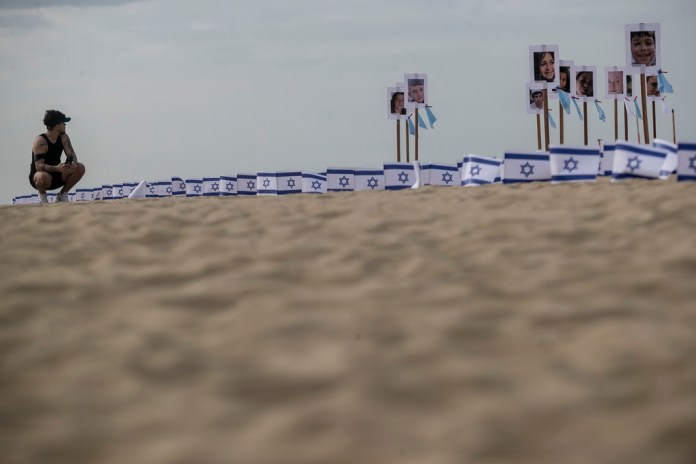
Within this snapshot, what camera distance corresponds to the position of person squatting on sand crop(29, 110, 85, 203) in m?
14.2

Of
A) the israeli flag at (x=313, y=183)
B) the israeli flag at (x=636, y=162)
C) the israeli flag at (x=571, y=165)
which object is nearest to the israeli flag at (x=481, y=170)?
the israeli flag at (x=571, y=165)

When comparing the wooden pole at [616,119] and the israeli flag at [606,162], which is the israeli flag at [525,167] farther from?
the wooden pole at [616,119]

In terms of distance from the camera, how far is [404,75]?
87.9ft

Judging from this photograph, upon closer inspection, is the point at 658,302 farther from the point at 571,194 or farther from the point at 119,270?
the point at 571,194

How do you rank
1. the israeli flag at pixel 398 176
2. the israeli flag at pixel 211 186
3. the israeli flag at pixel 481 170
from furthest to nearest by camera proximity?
the israeli flag at pixel 211 186
the israeli flag at pixel 398 176
the israeli flag at pixel 481 170

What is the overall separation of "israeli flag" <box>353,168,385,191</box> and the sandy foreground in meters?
11.1

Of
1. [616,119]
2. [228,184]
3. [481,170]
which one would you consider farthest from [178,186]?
[481,170]

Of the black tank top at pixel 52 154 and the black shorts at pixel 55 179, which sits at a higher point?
the black tank top at pixel 52 154

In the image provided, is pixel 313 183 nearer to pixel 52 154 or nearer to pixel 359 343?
pixel 52 154

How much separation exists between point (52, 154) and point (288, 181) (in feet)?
28.0

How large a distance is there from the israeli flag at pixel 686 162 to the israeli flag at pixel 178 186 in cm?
2380

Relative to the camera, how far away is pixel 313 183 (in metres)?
21.2

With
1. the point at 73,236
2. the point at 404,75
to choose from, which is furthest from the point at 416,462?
the point at 404,75

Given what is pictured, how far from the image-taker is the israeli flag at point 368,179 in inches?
762
